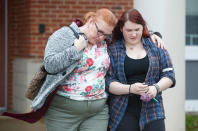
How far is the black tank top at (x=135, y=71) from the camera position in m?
3.54

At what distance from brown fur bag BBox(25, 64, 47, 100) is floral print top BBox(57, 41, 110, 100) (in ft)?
0.56

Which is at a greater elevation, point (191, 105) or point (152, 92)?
point (152, 92)

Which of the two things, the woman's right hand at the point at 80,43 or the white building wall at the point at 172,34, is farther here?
the white building wall at the point at 172,34

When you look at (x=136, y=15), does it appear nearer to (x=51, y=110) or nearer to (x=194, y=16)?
(x=51, y=110)

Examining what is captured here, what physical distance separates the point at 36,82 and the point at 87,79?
416 mm

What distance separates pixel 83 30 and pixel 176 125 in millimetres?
2236

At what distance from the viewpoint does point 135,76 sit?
3.57m

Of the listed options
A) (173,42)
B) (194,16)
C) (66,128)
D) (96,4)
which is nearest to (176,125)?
(173,42)

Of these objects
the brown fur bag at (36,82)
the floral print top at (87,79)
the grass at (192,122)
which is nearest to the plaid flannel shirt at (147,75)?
the floral print top at (87,79)

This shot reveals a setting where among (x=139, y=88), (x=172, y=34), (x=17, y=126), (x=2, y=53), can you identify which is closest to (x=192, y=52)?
(x=2, y=53)

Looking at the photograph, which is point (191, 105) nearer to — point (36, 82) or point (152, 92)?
point (152, 92)

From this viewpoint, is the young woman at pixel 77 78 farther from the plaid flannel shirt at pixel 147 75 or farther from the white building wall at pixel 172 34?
the white building wall at pixel 172 34

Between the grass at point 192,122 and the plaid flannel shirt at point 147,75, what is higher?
the plaid flannel shirt at point 147,75

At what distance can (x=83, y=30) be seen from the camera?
348 cm
